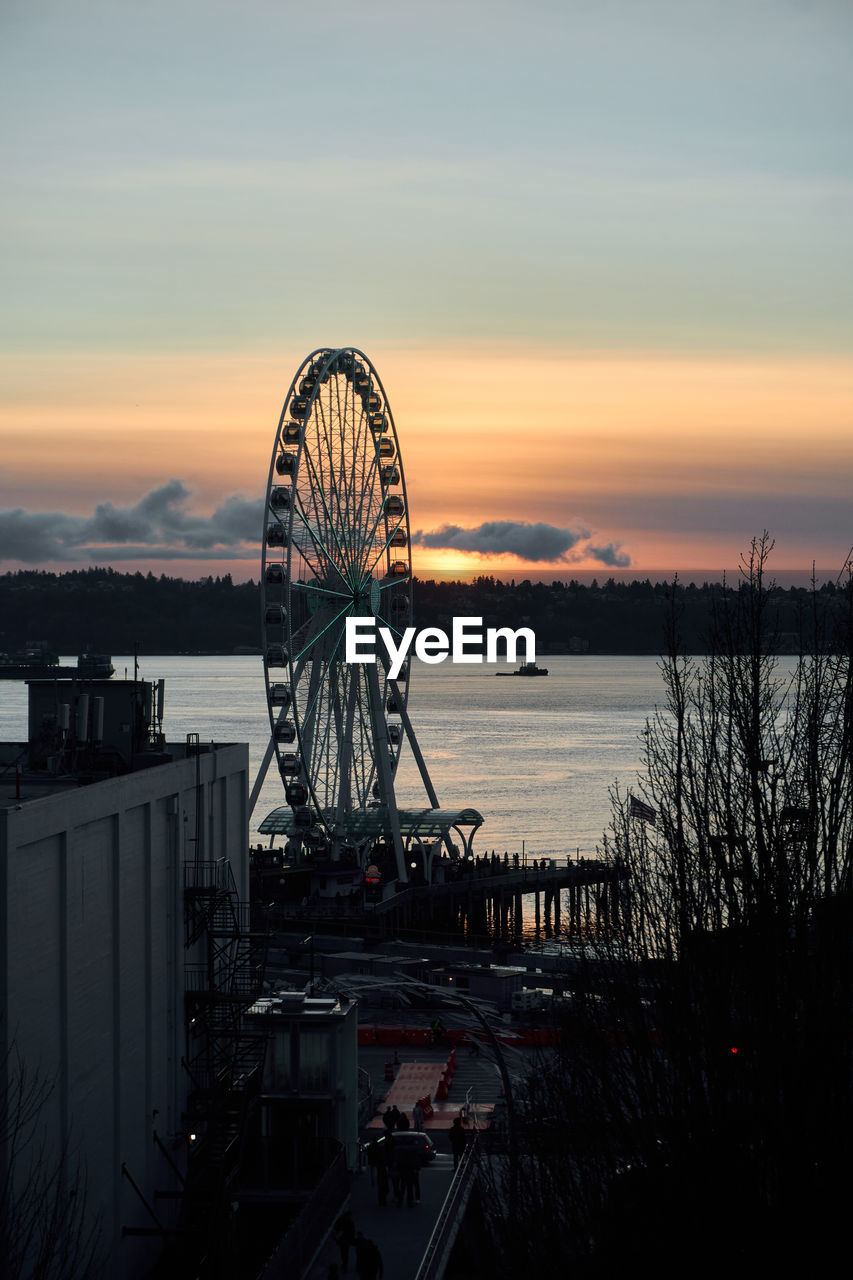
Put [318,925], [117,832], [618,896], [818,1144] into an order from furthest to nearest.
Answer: [318,925] < [618,896] < [117,832] < [818,1144]

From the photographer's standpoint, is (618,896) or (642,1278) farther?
(618,896)

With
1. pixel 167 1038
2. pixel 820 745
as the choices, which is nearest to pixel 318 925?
pixel 167 1038

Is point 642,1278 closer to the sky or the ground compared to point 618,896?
closer to the ground

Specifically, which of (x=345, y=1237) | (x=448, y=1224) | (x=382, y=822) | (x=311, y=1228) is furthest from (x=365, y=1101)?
(x=382, y=822)

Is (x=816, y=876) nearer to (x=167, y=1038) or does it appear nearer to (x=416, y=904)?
(x=167, y=1038)

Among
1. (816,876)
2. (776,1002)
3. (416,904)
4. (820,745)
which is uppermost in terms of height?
(820,745)

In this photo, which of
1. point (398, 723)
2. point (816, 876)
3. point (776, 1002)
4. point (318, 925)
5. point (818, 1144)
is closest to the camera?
point (818, 1144)

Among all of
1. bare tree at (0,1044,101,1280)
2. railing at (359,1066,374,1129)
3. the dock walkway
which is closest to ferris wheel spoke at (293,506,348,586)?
the dock walkway
